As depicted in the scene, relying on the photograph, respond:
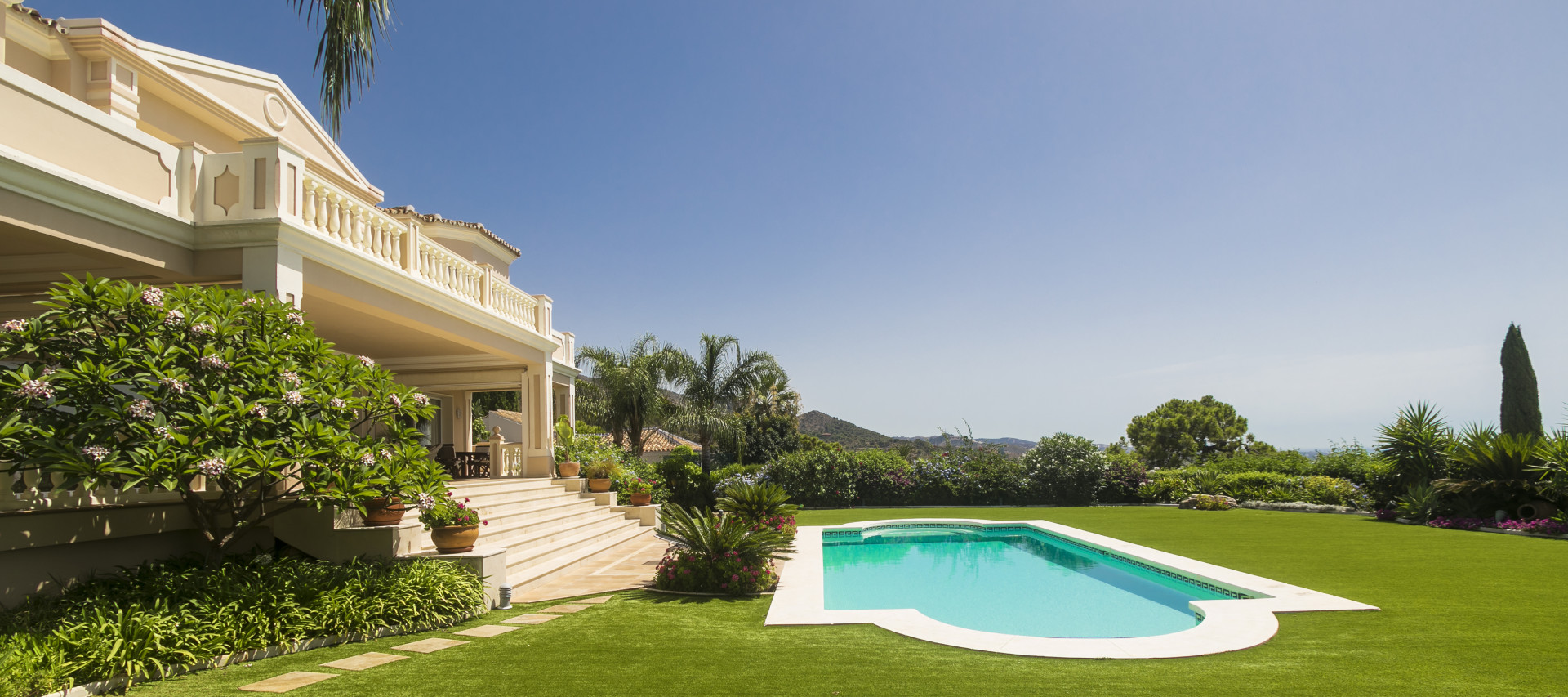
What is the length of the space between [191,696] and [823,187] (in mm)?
21681

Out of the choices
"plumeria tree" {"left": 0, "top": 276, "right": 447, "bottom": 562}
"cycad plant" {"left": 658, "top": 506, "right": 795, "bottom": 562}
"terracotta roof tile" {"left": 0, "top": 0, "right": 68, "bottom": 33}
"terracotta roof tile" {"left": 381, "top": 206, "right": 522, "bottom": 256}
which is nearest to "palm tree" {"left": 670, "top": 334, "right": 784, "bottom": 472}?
"terracotta roof tile" {"left": 381, "top": 206, "right": 522, "bottom": 256}

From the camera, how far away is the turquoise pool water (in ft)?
28.9

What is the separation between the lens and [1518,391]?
22000mm

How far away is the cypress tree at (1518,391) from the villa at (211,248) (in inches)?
979

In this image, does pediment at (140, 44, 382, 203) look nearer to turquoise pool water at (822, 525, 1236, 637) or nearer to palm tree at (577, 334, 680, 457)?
turquoise pool water at (822, 525, 1236, 637)

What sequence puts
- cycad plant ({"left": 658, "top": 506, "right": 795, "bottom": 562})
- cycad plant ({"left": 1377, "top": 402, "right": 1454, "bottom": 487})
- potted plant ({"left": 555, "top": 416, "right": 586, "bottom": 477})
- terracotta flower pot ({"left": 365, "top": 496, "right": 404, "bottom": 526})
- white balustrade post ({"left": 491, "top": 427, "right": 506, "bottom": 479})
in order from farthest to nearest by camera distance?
cycad plant ({"left": 1377, "top": 402, "right": 1454, "bottom": 487}) < white balustrade post ({"left": 491, "top": 427, "right": 506, "bottom": 479}) < potted plant ({"left": 555, "top": 416, "right": 586, "bottom": 477}) < cycad plant ({"left": 658, "top": 506, "right": 795, "bottom": 562}) < terracotta flower pot ({"left": 365, "top": 496, "right": 404, "bottom": 526})

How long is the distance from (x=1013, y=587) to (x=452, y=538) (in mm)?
7800

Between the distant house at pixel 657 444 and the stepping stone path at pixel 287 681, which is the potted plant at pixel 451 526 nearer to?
the stepping stone path at pixel 287 681

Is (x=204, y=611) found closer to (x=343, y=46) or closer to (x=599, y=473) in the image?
(x=343, y=46)

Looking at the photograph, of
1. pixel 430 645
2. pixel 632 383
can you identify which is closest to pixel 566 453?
pixel 632 383

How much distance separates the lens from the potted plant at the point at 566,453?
51.1 feet

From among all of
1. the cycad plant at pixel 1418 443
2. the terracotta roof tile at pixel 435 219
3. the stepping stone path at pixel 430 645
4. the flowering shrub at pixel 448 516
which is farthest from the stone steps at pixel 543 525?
the cycad plant at pixel 1418 443

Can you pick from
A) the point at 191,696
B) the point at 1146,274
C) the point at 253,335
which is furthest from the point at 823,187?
the point at 191,696

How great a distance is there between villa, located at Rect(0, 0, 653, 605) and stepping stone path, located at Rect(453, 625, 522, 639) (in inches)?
41.0
